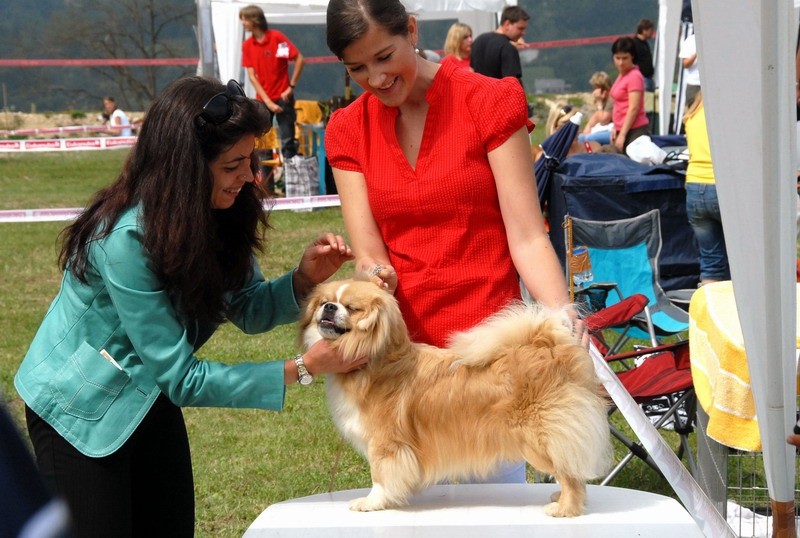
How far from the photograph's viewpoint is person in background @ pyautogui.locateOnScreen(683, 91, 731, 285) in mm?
5645

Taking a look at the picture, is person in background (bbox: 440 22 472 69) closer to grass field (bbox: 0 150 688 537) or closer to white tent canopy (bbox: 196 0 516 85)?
white tent canopy (bbox: 196 0 516 85)

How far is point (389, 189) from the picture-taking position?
2150 millimetres

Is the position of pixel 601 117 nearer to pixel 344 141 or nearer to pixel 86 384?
pixel 344 141

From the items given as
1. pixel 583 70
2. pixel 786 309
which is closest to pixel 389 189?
pixel 786 309

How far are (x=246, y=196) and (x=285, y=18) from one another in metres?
13.3

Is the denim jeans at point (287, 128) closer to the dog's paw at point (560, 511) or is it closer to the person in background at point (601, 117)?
the person in background at point (601, 117)

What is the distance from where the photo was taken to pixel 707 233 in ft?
19.1

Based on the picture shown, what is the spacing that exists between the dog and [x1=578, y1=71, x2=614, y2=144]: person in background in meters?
9.71

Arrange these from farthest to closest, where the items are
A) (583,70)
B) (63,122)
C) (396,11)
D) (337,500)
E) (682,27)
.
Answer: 1. (583,70)
2. (63,122)
3. (682,27)
4. (337,500)
5. (396,11)

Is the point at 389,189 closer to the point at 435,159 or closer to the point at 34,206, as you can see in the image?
the point at 435,159

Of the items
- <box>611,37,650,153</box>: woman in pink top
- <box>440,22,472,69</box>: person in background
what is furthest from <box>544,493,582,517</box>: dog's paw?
<box>611,37,650,153</box>: woman in pink top

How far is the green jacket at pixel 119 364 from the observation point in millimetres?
1876

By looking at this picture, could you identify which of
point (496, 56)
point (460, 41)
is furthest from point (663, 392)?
point (460, 41)

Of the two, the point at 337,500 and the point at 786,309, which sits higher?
the point at 786,309
